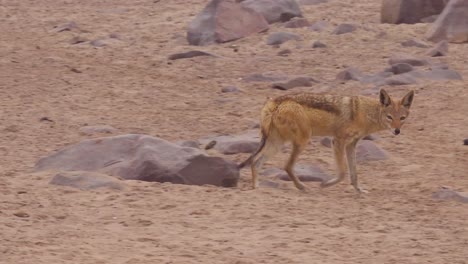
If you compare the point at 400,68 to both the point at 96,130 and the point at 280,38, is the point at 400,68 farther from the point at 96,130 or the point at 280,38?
the point at 96,130

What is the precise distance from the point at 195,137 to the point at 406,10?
304 inches

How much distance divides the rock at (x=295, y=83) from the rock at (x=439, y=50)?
2.12 m

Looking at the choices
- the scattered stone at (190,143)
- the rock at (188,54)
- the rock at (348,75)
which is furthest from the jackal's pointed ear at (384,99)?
the rock at (188,54)

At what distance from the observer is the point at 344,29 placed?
60.4ft

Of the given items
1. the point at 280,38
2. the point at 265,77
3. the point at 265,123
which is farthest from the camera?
the point at 280,38

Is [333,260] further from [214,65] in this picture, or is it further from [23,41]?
[23,41]

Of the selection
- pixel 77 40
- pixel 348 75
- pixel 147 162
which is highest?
pixel 147 162

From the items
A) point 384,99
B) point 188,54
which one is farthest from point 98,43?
point 384,99

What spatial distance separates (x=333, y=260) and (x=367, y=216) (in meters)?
1.37

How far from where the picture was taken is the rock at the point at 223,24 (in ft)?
60.5

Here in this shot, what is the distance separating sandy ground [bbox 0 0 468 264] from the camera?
7910mm

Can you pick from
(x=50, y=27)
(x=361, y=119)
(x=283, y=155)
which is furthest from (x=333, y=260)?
(x=50, y=27)

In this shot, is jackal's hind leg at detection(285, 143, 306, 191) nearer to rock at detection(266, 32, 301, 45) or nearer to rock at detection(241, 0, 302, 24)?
rock at detection(266, 32, 301, 45)

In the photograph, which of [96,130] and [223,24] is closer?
[96,130]
